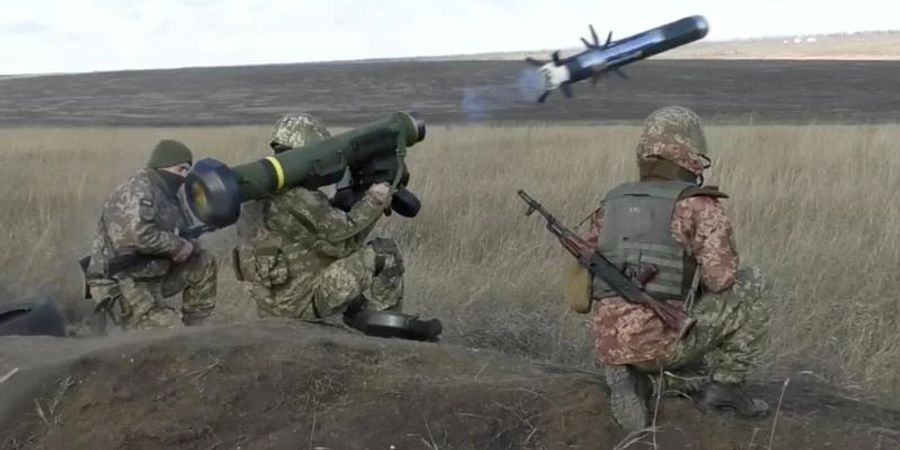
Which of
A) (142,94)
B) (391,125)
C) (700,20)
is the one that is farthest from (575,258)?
(142,94)

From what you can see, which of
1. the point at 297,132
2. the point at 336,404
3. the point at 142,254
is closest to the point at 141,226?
the point at 142,254

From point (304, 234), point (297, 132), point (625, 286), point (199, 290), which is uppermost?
point (297, 132)

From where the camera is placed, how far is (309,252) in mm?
6227

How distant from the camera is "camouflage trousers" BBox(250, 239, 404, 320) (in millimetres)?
6223

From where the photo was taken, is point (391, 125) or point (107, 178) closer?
point (391, 125)

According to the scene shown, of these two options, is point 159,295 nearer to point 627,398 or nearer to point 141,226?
Answer: point 141,226

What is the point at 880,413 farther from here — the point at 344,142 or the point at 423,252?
the point at 423,252

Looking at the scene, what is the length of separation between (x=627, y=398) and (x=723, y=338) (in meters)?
0.47

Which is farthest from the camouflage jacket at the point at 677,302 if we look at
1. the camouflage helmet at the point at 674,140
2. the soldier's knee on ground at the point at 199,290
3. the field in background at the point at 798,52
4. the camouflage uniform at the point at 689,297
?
the field in background at the point at 798,52

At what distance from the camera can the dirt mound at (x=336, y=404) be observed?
14.3 ft

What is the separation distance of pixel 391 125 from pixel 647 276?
2.35 metres

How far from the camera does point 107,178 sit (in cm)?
1239

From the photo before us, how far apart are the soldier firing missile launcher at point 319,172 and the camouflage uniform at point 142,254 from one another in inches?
37.2

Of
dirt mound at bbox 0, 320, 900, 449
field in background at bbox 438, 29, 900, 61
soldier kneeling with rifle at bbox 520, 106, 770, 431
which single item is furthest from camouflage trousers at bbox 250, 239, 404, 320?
field in background at bbox 438, 29, 900, 61
